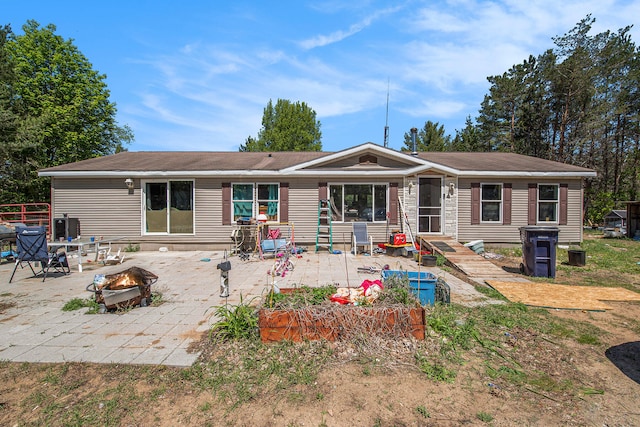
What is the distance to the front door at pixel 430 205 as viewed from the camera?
35.7 feet

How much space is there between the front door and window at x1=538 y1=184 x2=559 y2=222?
3.72m

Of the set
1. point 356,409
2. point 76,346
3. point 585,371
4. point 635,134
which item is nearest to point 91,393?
point 76,346

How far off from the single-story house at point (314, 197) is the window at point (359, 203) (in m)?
0.04

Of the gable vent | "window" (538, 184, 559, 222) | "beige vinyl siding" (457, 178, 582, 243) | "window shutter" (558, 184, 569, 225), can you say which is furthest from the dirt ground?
"window shutter" (558, 184, 569, 225)

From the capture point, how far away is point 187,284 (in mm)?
6203

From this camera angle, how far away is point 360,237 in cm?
997

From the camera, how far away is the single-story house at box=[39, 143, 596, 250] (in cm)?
1051

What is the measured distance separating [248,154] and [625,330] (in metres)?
13.4

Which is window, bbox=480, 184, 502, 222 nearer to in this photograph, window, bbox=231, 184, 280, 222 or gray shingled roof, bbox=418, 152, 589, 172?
gray shingled roof, bbox=418, 152, 589, 172

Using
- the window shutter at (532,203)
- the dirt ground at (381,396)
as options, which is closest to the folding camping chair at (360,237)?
the window shutter at (532,203)

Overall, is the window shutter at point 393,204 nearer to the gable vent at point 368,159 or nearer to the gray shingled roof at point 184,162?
the gable vent at point 368,159

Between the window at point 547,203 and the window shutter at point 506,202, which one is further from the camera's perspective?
the window at point 547,203

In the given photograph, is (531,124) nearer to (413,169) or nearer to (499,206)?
(499,206)

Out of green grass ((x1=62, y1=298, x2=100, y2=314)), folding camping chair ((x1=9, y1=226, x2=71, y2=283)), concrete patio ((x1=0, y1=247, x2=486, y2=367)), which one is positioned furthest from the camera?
folding camping chair ((x1=9, y1=226, x2=71, y2=283))
